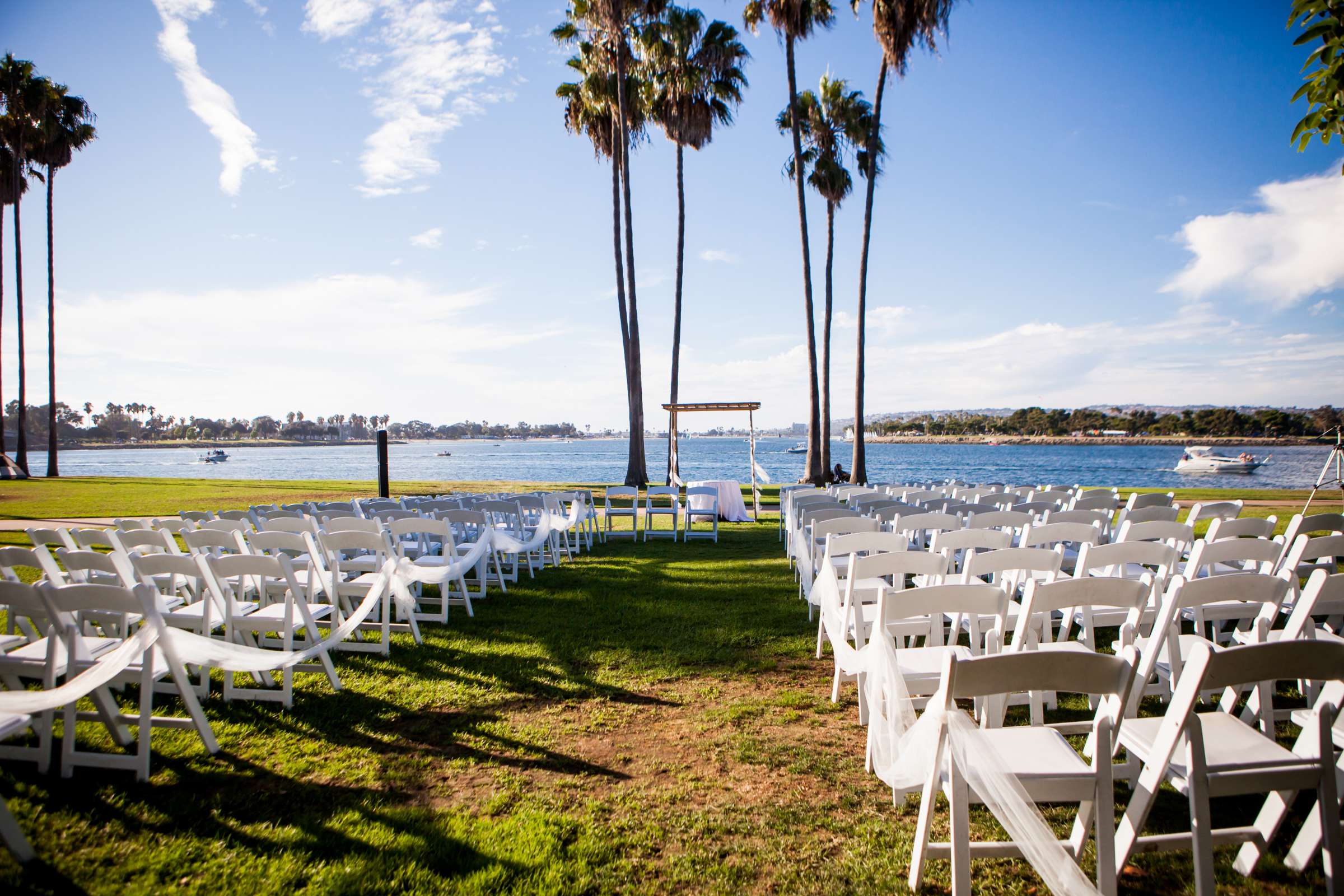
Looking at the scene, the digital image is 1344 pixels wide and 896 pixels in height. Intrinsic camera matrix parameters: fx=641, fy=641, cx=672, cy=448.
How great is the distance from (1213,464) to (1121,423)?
278ft

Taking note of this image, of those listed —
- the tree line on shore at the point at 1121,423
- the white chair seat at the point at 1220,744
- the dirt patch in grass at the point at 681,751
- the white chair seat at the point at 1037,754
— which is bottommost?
the dirt patch in grass at the point at 681,751

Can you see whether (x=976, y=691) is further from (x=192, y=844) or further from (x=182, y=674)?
(x=182, y=674)

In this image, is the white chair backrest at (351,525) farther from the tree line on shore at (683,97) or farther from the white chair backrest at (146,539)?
the tree line on shore at (683,97)

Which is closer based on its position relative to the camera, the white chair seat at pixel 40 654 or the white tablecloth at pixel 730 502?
the white chair seat at pixel 40 654

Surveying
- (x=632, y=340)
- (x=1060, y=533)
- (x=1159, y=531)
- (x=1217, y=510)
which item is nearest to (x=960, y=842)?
(x=1060, y=533)

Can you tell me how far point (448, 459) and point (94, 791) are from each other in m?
104

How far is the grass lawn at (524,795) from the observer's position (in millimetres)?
2381

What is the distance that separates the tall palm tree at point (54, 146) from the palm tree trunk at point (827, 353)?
33.8m

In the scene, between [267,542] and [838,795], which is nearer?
[838,795]

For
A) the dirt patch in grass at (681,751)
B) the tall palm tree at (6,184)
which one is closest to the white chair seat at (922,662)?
the dirt patch in grass at (681,751)

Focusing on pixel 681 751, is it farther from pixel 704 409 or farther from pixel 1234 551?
pixel 704 409

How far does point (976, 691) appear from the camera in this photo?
6.31 feet

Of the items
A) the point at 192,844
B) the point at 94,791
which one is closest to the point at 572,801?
the point at 192,844

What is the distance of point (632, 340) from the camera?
20.6 metres
